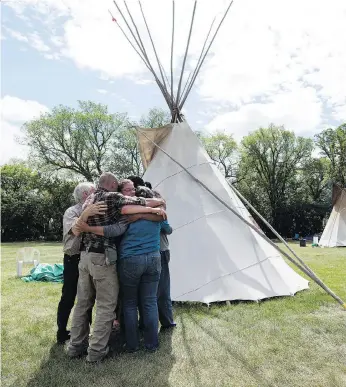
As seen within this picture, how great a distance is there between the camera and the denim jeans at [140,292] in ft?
12.6

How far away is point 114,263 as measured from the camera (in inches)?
148

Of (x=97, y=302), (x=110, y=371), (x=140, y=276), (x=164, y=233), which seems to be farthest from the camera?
(x=164, y=233)

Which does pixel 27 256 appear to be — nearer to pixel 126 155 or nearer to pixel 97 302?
pixel 97 302

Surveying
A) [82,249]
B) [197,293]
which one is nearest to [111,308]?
[82,249]

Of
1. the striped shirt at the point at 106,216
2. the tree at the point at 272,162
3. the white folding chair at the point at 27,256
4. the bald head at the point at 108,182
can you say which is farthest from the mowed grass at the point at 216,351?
the tree at the point at 272,162

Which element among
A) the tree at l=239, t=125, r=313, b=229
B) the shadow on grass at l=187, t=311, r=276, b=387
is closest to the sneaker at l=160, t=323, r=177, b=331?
the shadow on grass at l=187, t=311, r=276, b=387

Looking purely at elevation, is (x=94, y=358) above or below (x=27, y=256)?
above

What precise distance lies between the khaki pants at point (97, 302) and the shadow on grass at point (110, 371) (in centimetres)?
14

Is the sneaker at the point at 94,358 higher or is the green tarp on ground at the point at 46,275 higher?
the sneaker at the point at 94,358

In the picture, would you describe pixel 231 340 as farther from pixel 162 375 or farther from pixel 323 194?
pixel 323 194

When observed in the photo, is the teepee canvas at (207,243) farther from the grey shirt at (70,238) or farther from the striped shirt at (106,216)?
the striped shirt at (106,216)

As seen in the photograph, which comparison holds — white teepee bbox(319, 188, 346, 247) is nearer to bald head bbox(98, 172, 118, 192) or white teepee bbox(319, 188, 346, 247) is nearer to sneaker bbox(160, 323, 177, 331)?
sneaker bbox(160, 323, 177, 331)

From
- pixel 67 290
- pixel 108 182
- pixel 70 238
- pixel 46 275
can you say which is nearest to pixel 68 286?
pixel 67 290

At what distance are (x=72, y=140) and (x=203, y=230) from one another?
28.8 meters
